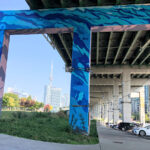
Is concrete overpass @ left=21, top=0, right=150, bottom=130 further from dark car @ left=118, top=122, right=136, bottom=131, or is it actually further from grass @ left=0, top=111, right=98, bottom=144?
grass @ left=0, top=111, right=98, bottom=144

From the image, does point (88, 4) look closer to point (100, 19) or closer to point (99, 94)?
point (100, 19)

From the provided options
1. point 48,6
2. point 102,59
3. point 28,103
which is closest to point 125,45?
point 102,59

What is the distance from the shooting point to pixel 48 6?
16406 mm

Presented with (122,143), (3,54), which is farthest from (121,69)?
(122,143)

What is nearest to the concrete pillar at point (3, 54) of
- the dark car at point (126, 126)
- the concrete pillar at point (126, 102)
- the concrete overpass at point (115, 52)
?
the concrete overpass at point (115, 52)

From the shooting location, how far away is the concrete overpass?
16516 mm

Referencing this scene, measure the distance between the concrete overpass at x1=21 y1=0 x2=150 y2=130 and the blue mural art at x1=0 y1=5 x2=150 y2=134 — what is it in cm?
→ 78

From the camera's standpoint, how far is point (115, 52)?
31.9 meters

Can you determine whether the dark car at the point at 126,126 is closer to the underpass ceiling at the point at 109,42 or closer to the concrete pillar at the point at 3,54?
the underpass ceiling at the point at 109,42

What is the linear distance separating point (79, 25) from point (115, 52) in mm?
17837

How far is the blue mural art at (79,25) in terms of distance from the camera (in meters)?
13.9

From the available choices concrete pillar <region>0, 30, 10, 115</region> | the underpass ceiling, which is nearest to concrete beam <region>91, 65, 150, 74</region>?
the underpass ceiling

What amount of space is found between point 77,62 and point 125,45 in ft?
54.5

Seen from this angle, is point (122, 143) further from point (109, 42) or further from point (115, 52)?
point (115, 52)
